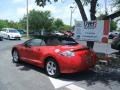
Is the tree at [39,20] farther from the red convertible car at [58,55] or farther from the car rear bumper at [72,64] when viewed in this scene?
the car rear bumper at [72,64]

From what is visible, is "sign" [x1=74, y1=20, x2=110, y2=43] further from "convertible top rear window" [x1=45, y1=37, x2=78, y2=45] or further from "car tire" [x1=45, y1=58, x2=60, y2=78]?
"car tire" [x1=45, y1=58, x2=60, y2=78]

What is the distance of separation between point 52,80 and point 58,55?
85 cm

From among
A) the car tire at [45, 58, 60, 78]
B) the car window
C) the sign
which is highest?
the sign

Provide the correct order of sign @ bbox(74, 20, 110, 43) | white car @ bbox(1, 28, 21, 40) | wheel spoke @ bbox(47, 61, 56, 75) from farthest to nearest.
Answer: white car @ bbox(1, 28, 21, 40), sign @ bbox(74, 20, 110, 43), wheel spoke @ bbox(47, 61, 56, 75)

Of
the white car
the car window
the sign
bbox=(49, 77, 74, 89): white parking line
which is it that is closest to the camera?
bbox=(49, 77, 74, 89): white parking line

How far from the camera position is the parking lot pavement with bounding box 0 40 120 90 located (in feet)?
26.4

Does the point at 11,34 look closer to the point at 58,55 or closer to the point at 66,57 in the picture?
the point at 58,55

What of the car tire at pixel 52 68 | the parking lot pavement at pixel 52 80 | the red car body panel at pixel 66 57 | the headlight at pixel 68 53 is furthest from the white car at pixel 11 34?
the headlight at pixel 68 53

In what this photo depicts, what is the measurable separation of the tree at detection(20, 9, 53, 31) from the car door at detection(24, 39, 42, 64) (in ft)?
147

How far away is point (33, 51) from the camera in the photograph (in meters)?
10.5

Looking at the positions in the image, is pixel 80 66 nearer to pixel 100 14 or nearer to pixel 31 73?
pixel 31 73

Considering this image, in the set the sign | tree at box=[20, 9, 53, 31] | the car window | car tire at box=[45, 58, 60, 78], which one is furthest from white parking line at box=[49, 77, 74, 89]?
tree at box=[20, 9, 53, 31]

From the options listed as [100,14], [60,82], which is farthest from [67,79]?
[100,14]

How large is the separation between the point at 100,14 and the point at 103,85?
22.1 feet
